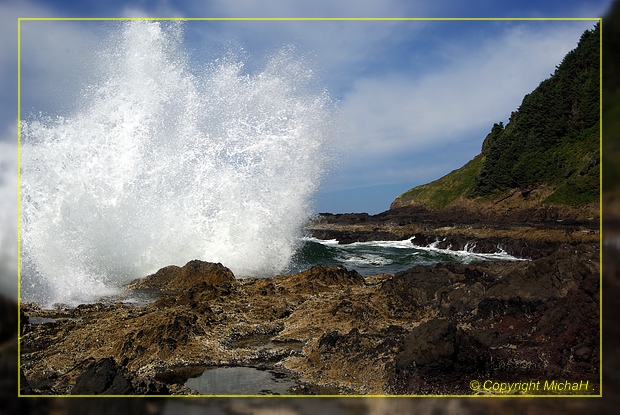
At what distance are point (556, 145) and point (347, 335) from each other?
31196mm

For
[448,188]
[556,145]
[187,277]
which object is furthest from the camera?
[448,188]

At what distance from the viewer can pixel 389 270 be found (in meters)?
12.7

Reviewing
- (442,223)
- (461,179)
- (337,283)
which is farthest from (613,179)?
(461,179)

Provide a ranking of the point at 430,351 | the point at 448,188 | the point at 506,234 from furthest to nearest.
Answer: the point at 448,188 → the point at 506,234 → the point at 430,351

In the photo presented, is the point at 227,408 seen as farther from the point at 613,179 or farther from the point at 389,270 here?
the point at 389,270

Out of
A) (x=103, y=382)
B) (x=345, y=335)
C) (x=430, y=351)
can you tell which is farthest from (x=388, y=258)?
(x=103, y=382)

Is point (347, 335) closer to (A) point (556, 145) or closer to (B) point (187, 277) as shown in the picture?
(B) point (187, 277)

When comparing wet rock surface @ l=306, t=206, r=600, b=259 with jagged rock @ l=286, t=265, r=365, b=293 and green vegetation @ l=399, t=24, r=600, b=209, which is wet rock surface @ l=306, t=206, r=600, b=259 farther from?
jagged rock @ l=286, t=265, r=365, b=293

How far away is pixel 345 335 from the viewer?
15.6 ft

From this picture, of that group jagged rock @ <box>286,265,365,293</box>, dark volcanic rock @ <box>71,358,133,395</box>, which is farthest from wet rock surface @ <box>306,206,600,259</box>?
dark volcanic rock @ <box>71,358,133,395</box>

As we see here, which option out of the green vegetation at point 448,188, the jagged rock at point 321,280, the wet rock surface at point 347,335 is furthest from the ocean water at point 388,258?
the green vegetation at point 448,188

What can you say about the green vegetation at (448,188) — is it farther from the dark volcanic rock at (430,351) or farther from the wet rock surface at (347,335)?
the dark volcanic rock at (430,351)

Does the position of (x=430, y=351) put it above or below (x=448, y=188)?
below

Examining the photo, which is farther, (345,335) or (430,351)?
(345,335)
